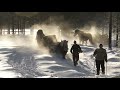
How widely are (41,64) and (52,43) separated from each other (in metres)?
2.68

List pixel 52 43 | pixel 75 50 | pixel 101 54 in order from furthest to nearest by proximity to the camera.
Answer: pixel 52 43 → pixel 75 50 → pixel 101 54

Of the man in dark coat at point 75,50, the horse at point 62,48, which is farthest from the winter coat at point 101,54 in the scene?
the horse at point 62,48

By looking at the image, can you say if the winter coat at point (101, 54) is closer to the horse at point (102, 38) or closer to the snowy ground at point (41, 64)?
the snowy ground at point (41, 64)

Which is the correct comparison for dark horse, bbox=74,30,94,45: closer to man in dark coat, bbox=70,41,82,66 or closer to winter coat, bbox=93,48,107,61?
man in dark coat, bbox=70,41,82,66

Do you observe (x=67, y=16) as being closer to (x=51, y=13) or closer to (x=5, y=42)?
(x=51, y=13)

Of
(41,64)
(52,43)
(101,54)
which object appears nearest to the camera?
(101,54)

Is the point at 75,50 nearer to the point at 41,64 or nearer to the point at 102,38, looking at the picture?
the point at 102,38

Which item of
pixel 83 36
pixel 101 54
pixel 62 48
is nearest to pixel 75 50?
pixel 83 36

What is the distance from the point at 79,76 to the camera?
16.6 m

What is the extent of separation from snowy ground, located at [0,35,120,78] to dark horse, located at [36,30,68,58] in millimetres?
430

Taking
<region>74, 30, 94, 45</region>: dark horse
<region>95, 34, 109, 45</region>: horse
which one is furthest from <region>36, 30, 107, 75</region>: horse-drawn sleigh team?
<region>95, 34, 109, 45</region>: horse

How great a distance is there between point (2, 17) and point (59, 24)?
8.21 ft

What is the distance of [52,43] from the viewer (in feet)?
65.5
